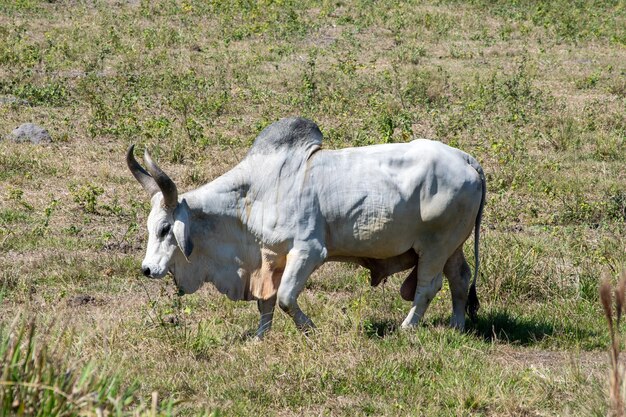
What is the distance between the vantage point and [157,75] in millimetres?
14305

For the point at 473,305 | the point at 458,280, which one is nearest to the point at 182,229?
the point at 458,280

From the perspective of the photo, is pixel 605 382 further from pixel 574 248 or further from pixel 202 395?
pixel 574 248

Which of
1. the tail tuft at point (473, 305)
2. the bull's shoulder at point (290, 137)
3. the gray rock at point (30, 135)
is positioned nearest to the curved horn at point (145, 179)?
the bull's shoulder at point (290, 137)

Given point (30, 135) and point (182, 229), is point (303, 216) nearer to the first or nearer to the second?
point (182, 229)

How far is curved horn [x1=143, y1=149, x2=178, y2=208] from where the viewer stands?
668cm

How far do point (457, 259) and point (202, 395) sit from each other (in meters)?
2.41

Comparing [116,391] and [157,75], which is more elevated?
[116,391]

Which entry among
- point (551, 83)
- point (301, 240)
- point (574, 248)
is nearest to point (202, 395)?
point (301, 240)

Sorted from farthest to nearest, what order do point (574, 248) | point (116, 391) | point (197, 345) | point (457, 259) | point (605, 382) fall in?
point (574, 248), point (457, 259), point (197, 345), point (605, 382), point (116, 391)

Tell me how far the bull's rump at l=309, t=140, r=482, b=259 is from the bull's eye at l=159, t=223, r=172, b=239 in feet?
3.15

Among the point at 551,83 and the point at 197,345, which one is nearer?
the point at 197,345

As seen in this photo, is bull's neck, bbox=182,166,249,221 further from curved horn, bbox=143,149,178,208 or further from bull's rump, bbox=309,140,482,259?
bull's rump, bbox=309,140,482,259

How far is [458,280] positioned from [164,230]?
6.79ft

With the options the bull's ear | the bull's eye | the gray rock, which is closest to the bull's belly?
the bull's ear
